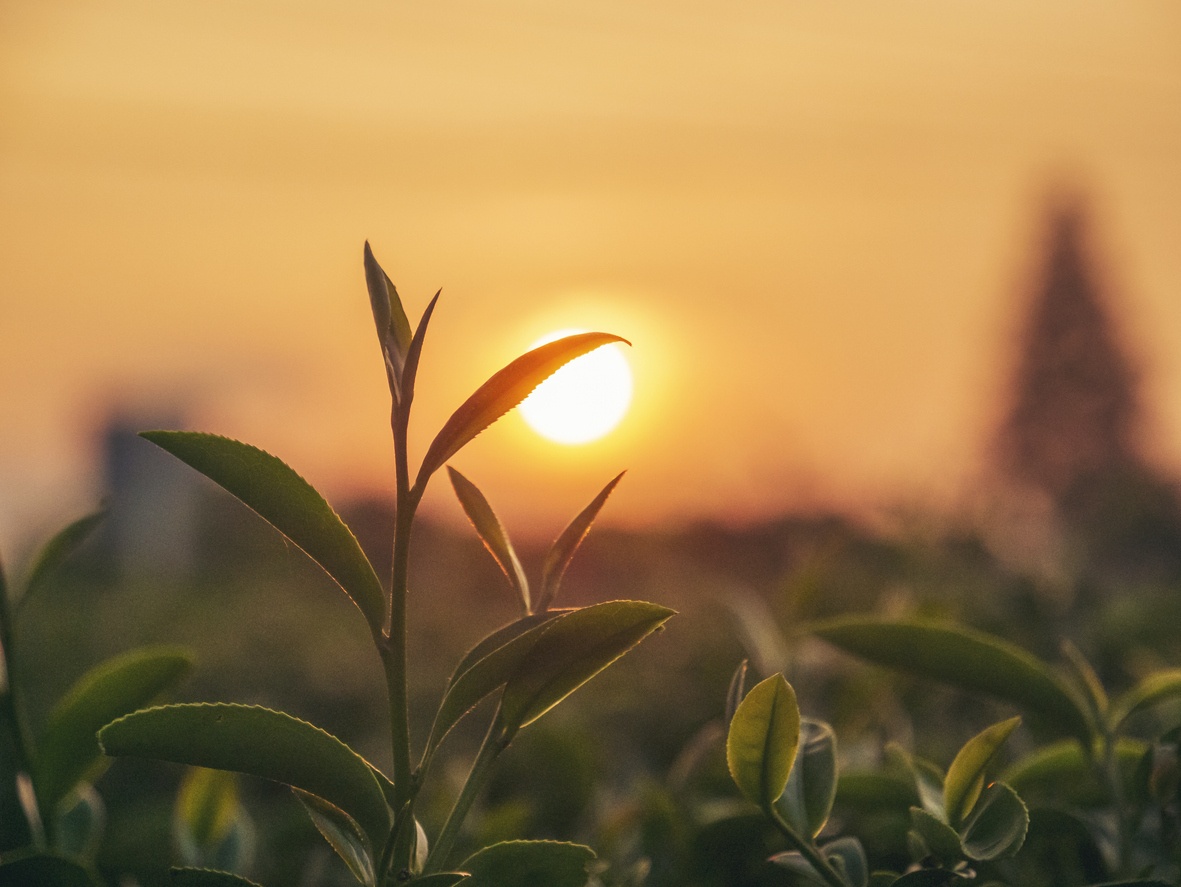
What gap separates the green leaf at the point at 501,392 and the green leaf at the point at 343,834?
156 millimetres

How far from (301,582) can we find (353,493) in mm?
1162

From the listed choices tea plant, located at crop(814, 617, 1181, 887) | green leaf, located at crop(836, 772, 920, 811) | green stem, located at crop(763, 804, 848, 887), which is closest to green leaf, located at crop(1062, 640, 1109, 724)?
tea plant, located at crop(814, 617, 1181, 887)

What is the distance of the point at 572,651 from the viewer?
0.45 m

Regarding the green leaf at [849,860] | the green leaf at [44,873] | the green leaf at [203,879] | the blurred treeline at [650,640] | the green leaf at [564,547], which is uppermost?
the green leaf at [564,547]

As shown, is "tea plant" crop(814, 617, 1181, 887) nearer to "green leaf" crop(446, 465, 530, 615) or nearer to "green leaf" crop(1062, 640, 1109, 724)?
"green leaf" crop(1062, 640, 1109, 724)

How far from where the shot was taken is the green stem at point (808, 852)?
18.6 inches

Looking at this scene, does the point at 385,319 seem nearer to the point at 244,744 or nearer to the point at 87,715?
the point at 244,744

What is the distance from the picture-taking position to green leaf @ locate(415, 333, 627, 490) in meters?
0.44

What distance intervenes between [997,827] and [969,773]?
4 centimetres

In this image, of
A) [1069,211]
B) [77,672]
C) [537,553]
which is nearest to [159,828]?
[77,672]

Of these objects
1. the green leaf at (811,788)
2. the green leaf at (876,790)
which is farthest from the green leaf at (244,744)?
the green leaf at (876,790)

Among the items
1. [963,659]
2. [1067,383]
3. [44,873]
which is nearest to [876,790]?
[963,659]

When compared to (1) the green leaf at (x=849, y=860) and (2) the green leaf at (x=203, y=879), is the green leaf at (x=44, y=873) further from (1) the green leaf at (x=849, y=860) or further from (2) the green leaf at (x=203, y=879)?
(1) the green leaf at (x=849, y=860)

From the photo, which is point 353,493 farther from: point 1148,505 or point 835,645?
point 835,645
